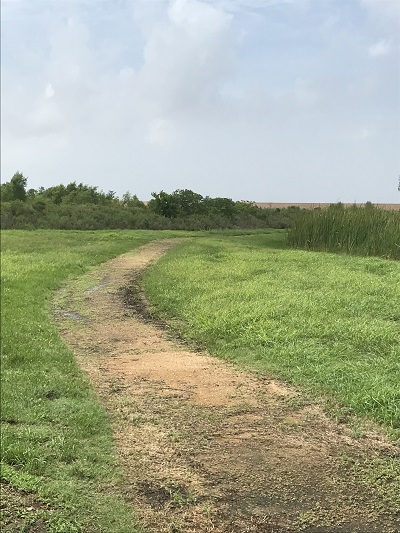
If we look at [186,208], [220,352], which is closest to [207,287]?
[220,352]

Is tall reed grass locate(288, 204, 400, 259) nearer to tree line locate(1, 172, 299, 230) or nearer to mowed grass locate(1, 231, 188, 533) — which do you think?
tree line locate(1, 172, 299, 230)

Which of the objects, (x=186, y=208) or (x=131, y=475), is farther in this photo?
(x=186, y=208)

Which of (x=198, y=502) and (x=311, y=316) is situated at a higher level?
(x=311, y=316)

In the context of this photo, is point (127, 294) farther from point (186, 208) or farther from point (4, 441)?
point (186, 208)

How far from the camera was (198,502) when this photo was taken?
216cm

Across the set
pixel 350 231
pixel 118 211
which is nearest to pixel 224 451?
pixel 350 231

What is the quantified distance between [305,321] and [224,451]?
8.22ft

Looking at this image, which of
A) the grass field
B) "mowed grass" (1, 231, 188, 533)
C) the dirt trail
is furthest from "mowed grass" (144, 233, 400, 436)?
"mowed grass" (1, 231, 188, 533)

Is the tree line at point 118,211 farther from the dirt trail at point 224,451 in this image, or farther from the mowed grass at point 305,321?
the dirt trail at point 224,451

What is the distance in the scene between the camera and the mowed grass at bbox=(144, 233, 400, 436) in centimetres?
343

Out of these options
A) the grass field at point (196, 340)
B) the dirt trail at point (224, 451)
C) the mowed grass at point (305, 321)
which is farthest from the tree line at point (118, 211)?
the dirt trail at point (224, 451)

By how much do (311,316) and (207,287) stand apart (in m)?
2.07

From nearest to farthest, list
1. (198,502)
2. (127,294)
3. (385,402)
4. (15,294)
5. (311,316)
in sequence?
→ 1. (198,502)
2. (385,402)
3. (311,316)
4. (15,294)
5. (127,294)

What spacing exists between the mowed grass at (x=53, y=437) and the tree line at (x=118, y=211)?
280 cm
